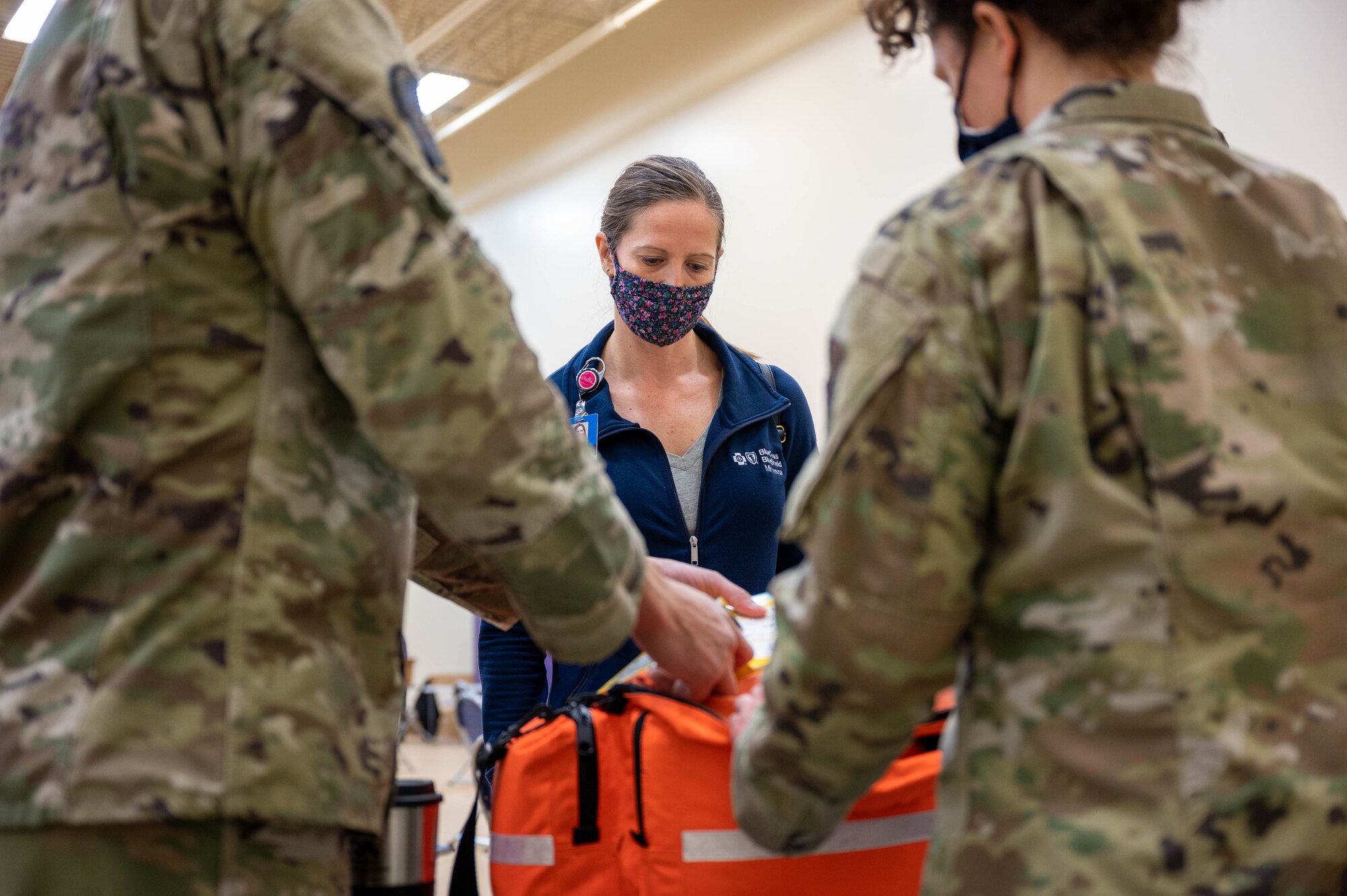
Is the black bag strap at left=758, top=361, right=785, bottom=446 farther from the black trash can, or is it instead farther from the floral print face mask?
the black trash can

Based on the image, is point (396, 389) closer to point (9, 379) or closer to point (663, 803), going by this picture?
point (9, 379)

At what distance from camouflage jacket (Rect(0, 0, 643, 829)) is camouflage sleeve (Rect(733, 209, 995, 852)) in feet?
0.83

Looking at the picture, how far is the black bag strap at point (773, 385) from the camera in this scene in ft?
7.76

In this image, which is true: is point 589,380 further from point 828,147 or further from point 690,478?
point 828,147

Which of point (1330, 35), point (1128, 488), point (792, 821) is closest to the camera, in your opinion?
point (1128, 488)

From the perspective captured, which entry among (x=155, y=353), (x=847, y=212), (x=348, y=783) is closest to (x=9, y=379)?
(x=155, y=353)

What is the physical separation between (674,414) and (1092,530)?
1.50 metres

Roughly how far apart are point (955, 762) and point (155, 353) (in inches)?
30.1

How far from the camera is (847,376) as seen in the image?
3.22 feet

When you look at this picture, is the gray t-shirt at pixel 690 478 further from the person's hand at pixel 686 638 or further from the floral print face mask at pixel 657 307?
the person's hand at pixel 686 638

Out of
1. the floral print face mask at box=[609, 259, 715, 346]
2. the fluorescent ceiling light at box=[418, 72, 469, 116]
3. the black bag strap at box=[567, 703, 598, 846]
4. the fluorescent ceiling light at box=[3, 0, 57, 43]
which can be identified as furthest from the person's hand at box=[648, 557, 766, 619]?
the fluorescent ceiling light at box=[418, 72, 469, 116]

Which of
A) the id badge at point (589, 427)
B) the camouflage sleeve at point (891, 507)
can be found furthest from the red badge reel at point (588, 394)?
the camouflage sleeve at point (891, 507)

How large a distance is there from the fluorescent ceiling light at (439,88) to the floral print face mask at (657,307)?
803cm

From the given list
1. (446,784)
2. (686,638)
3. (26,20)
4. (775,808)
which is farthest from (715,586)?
(26,20)
